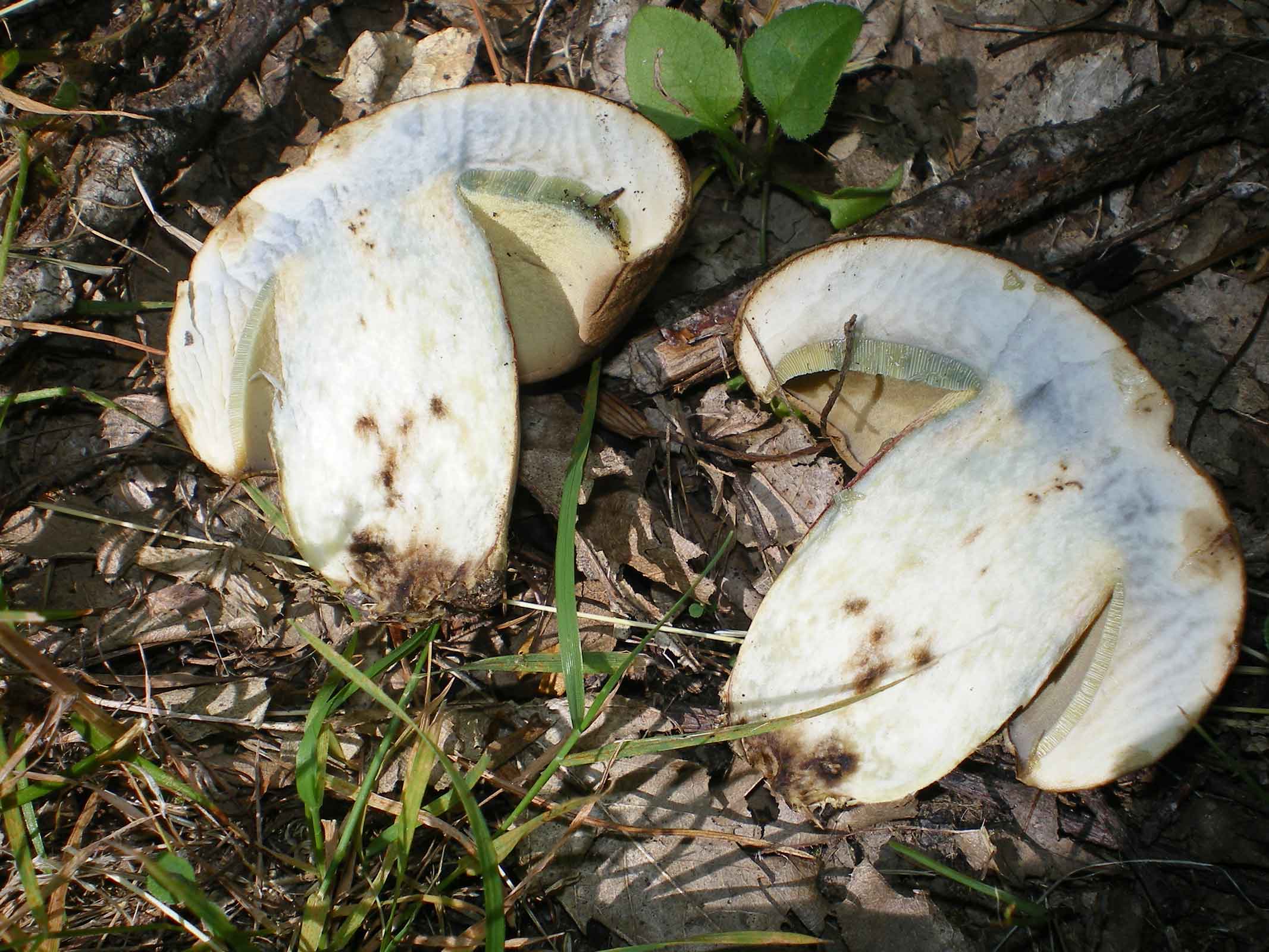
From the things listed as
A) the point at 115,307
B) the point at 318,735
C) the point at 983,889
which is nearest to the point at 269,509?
the point at 318,735

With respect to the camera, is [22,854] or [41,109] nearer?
[22,854]

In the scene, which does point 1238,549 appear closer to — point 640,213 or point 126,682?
point 640,213

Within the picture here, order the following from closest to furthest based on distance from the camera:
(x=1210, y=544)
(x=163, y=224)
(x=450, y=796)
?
1. (x=1210, y=544)
2. (x=450, y=796)
3. (x=163, y=224)

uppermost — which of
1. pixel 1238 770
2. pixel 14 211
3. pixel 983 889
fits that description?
pixel 14 211

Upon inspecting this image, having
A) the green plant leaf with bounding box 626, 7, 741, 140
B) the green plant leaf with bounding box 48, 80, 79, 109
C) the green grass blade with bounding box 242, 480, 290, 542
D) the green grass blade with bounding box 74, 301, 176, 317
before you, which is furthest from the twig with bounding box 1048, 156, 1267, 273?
the green plant leaf with bounding box 48, 80, 79, 109

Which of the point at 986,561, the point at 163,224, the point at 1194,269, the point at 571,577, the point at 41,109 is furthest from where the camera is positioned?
the point at 1194,269

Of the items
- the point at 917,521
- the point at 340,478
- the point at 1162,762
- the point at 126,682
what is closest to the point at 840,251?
the point at 917,521

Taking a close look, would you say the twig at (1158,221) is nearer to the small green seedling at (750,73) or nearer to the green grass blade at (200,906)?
the small green seedling at (750,73)

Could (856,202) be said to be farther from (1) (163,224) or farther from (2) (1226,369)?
(1) (163,224)

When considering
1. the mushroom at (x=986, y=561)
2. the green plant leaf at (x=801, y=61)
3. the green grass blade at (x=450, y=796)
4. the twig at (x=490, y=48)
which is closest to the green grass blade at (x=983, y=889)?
the mushroom at (x=986, y=561)
